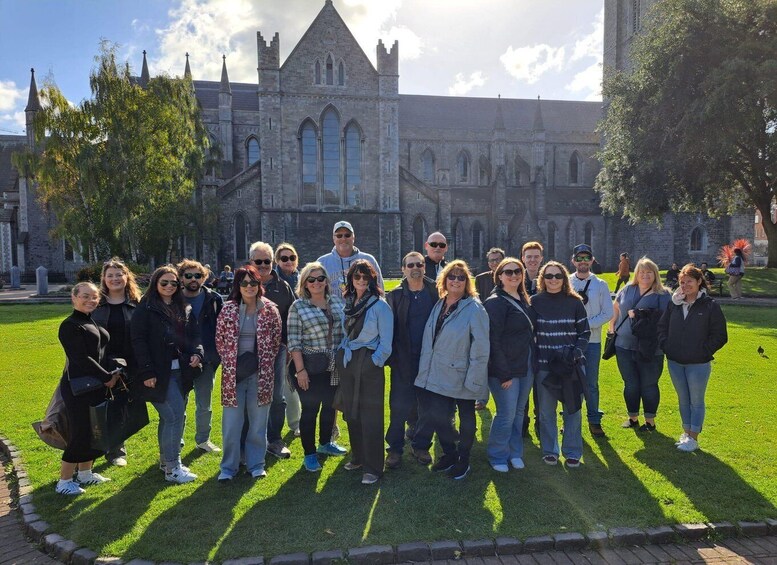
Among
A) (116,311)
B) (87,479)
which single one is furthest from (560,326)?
(87,479)

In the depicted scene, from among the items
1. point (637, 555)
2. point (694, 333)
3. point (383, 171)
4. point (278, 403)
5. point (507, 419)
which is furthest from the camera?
point (383, 171)

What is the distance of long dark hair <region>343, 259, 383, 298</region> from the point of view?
472 cm

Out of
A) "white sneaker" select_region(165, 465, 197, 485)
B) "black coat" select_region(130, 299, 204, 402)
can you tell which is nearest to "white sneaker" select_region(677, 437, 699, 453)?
"white sneaker" select_region(165, 465, 197, 485)

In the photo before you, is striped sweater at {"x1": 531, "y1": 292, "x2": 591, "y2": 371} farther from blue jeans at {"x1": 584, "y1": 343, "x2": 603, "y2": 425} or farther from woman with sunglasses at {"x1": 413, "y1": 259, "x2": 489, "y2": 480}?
blue jeans at {"x1": 584, "y1": 343, "x2": 603, "y2": 425}

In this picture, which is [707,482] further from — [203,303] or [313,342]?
[203,303]

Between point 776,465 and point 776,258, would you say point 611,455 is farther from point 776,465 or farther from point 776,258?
point 776,258

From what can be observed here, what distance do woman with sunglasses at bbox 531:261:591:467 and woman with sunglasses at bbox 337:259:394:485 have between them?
5.22 ft

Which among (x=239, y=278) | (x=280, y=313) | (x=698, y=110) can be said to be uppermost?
(x=698, y=110)

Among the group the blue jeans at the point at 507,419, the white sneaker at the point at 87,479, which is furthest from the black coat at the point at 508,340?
the white sneaker at the point at 87,479

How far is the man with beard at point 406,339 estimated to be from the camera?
501 cm

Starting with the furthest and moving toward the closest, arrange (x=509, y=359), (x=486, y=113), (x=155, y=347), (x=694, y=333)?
(x=486, y=113) < (x=694, y=333) < (x=509, y=359) < (x=155, y=347)

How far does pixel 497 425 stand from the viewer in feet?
16.5

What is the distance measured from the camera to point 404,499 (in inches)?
175

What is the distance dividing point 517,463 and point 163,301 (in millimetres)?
3849
